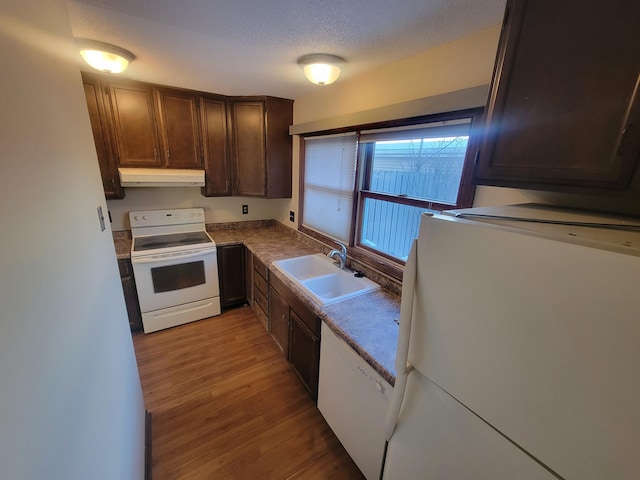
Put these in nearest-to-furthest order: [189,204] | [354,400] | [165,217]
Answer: [354,400] → [165,217] → [189,204]

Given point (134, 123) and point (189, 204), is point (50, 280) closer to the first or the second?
point (134, 123)

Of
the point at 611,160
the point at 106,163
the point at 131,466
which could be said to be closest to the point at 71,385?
the point at 131,466

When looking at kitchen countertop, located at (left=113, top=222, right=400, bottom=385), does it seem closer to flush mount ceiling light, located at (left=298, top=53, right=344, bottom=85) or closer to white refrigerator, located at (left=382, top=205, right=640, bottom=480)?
white refrigerator, located at (left=382, top=205, right=640, bottom=480)

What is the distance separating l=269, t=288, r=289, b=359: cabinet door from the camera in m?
2.07

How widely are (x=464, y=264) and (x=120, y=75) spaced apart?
2.94m

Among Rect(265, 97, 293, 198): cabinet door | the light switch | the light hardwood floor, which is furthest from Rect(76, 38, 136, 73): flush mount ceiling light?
→ the light hardwood floor

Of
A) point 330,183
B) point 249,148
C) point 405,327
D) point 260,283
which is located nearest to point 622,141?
point 405,327

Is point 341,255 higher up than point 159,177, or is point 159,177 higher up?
point 159,177

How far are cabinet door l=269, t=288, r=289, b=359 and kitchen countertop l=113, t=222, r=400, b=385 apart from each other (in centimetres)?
23

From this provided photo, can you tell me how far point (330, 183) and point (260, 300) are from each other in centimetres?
137

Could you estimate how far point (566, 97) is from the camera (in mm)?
762

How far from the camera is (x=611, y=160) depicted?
712 mm

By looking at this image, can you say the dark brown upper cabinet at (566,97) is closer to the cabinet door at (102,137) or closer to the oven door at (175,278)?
the oven door at (175,278)

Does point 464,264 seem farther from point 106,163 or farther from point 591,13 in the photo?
point 106,163
